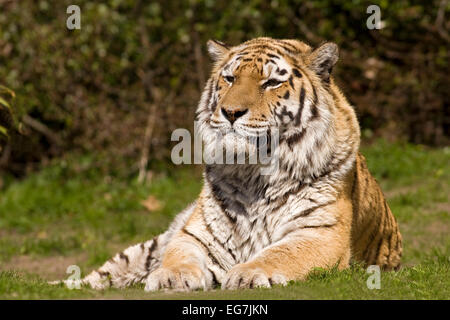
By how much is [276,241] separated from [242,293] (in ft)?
3.76

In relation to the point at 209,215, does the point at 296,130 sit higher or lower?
higher

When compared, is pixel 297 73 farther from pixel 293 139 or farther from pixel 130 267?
pixel 130 267

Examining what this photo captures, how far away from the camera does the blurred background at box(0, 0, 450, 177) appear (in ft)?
44.1

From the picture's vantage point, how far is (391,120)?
13.7m

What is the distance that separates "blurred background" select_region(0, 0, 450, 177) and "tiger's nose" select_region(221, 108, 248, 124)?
776 cm

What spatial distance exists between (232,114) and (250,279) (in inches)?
48.5

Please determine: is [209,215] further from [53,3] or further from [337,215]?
[53,3]

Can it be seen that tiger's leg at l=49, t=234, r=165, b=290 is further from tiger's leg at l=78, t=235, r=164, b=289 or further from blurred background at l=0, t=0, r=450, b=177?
blurred background at l=0, t=0, r=450, b=177

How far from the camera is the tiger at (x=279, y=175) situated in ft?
18.1

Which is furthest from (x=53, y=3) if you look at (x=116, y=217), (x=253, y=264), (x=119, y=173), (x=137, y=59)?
(x=253, y=264)

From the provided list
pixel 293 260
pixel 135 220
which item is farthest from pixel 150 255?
pixel 135 220

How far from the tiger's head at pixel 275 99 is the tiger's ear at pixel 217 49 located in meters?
0.22

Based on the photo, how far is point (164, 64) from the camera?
13898 mm

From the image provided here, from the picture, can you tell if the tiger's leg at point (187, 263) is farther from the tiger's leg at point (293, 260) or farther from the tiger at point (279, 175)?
the tiger's leg at point (293, 260)
